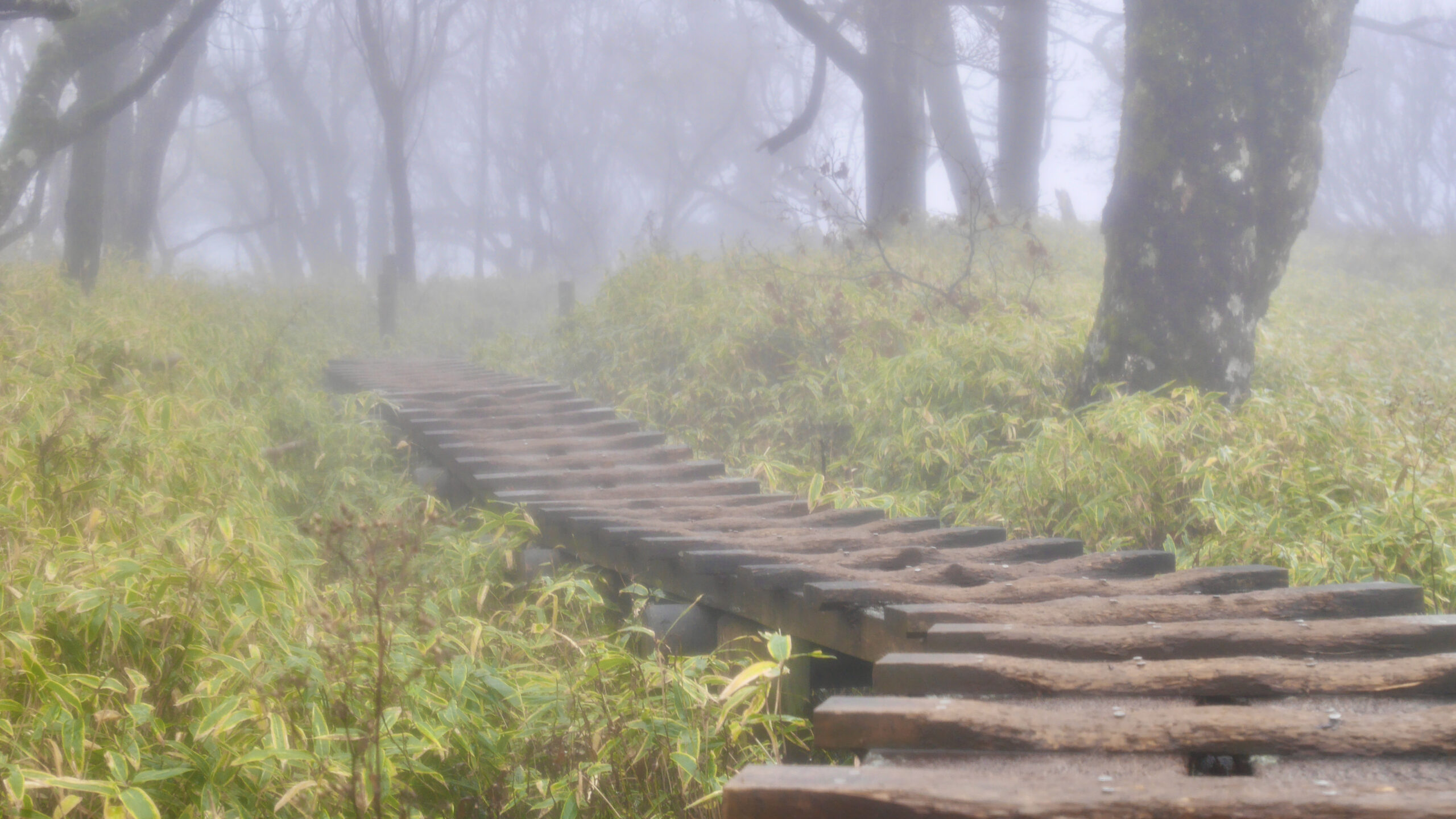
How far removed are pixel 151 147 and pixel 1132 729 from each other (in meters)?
17.2

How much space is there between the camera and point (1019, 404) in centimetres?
633

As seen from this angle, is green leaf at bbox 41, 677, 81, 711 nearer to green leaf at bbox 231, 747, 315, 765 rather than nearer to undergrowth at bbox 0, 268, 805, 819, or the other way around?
undergrowth at bbox 0, 268, 805, 819

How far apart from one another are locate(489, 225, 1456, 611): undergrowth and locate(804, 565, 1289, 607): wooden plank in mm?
780

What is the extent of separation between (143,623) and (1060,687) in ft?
7.68

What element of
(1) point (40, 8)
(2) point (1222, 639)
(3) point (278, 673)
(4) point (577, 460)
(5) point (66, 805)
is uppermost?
(1) point (40, 8)

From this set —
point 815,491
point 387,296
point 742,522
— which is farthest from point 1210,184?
point 387,296

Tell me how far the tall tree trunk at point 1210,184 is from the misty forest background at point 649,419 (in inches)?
0.8

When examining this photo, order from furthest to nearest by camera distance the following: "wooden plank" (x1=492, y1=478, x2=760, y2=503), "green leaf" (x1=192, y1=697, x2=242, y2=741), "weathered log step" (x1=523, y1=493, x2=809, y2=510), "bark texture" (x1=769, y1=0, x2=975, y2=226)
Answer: "bark texture" (x1=769, y1=0, x2=975, y2=226) < "wooden plank" (x1=492, y1=478, x2=760, y2=503) < "weathered log step" (x1=523, y1=493, x2=809, y2=510) < "green leaf" (x1=192, y1=697, x2=242, y2=741)

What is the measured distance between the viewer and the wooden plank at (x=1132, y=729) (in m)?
1.90

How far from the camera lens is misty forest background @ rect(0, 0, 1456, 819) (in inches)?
98.4

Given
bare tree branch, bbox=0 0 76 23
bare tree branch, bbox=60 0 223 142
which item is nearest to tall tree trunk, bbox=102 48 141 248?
bare tree branch, bbox=60 0 223 142

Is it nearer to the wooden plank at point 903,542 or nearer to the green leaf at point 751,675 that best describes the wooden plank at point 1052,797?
the green leaf at point 751,675

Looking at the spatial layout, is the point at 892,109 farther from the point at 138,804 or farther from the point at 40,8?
the point at 138,804

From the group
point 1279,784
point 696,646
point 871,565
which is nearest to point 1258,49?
point 871,565
